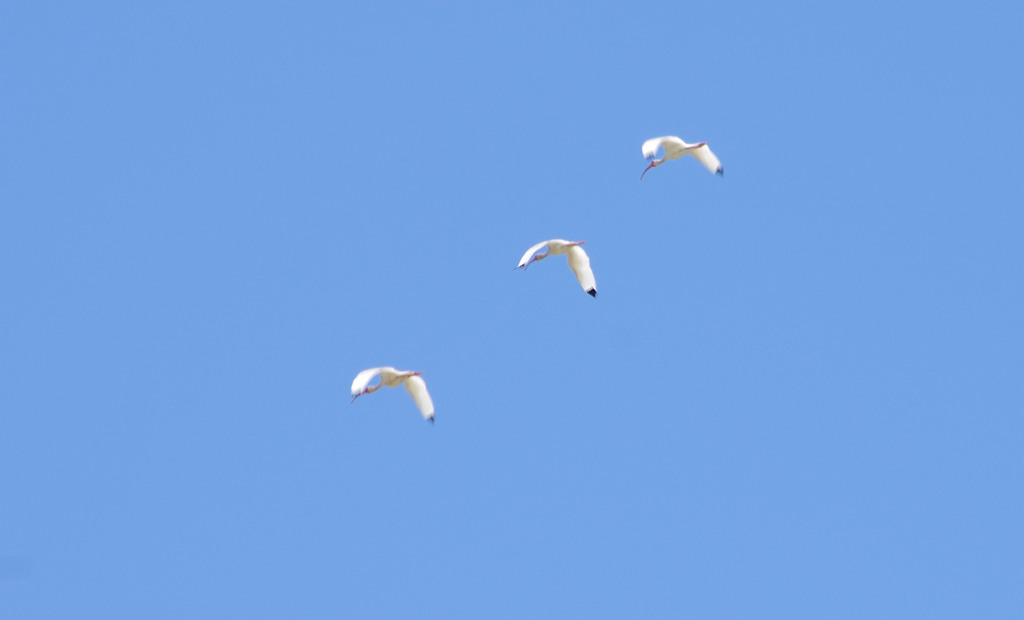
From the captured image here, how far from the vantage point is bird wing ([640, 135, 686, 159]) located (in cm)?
3569

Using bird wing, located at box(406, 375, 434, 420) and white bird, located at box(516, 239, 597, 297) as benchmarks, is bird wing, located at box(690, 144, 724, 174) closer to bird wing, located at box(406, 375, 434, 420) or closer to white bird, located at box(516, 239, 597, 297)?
white bird, located at box(516, 239, 597, 297)

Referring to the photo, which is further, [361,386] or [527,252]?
[527,252]

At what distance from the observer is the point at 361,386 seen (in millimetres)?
33188

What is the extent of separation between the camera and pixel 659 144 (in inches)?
1453

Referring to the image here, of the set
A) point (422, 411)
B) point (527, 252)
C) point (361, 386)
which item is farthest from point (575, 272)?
point (361, 386)

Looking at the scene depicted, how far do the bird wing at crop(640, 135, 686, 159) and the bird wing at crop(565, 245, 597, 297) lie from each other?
290 centimetres

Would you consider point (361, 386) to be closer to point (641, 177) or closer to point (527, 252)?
point (527, 252)

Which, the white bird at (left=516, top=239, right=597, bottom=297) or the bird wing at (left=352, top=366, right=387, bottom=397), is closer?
the bird wing at (left=352, top=366, right=387, bottom=397)

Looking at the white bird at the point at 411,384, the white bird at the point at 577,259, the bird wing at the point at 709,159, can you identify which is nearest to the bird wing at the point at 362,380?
the white bird at the point at 411,384

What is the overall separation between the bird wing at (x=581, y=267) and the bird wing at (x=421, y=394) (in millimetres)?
4109

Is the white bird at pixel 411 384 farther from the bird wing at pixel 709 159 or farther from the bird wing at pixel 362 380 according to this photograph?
the bird wing at pixel 709 159

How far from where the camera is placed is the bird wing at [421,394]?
122 feet

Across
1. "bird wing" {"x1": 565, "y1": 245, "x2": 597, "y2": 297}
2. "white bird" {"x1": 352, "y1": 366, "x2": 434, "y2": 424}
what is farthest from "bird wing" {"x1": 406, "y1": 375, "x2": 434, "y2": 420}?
"bird wing" {"x1": 565, "y1": 245, "x2": 597, "y2": 297}

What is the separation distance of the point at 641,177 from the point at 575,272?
248cm
